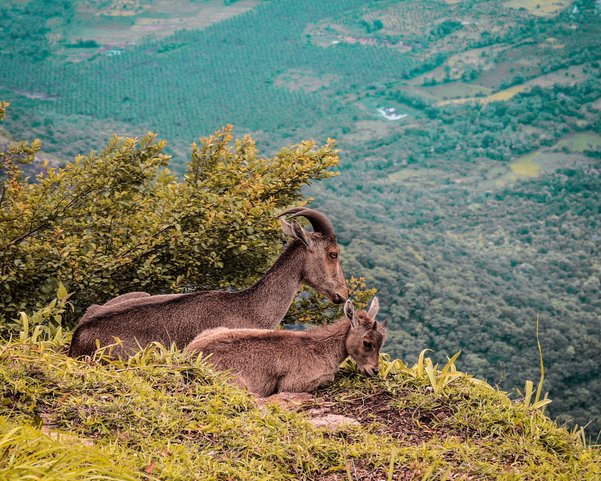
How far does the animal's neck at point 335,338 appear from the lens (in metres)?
7.72

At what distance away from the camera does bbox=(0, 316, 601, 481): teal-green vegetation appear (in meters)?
4.89

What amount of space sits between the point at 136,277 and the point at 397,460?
6.22 meters

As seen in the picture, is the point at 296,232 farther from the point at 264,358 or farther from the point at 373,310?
the point at 264,358

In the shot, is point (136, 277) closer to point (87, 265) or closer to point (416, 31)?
point (87, 265)

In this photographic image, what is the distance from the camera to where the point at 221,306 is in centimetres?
A: 855

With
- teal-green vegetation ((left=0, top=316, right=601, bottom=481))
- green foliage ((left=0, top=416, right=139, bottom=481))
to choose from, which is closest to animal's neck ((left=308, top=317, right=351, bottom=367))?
teal-green vegetation ((left=0, top=316, right=601, bottom=481))

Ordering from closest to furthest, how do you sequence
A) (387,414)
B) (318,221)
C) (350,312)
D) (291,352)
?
(387,414) < (291,352) < (350,312) < (318,221)

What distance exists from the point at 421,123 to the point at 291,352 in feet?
445

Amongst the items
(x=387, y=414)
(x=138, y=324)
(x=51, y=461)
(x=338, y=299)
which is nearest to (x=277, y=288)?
(x=338, y=299)

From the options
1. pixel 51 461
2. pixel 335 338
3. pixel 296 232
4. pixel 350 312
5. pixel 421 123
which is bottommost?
pixel 421 123

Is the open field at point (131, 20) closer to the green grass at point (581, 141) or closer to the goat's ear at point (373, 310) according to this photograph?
the green grass at point (581, 141)

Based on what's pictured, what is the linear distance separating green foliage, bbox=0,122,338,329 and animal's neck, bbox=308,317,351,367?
Answer: 2.96m

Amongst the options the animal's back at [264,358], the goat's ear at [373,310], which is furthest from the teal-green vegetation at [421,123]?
the animal's back at [264,358]

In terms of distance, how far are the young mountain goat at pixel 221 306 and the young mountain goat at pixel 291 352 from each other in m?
0.69
